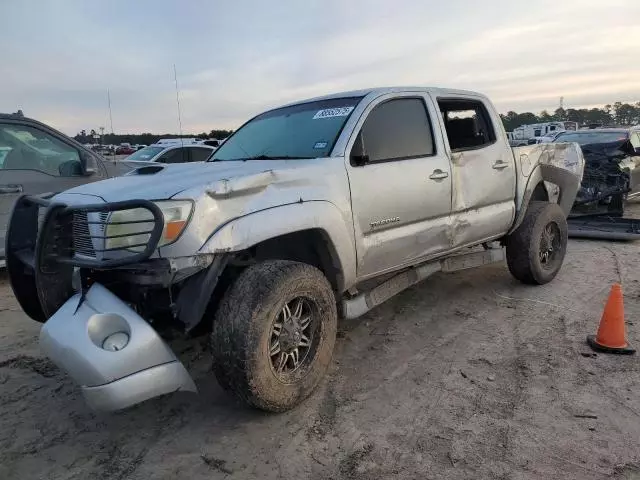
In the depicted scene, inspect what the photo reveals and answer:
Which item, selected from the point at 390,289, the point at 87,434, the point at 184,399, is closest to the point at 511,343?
the point at 390,289

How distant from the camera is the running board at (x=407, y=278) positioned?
3928 millimetres

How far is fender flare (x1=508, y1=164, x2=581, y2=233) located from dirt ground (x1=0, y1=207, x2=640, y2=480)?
1204 millimetres

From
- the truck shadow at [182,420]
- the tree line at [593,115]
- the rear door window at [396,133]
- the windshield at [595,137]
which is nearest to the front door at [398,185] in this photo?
the rear door window at [396,133]

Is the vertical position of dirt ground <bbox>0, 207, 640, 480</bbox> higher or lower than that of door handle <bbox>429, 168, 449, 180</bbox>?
lower

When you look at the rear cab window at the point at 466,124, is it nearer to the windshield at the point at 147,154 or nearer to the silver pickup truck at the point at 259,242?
the silver pickup truck at the point at 259,242

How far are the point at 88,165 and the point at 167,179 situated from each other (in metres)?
3.66

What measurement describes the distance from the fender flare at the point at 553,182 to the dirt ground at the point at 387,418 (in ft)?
3.95

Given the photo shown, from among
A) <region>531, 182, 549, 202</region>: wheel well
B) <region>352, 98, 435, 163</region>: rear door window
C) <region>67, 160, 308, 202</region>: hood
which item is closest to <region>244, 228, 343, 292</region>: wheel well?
<region>67, 160, 308, 202</region>: hood

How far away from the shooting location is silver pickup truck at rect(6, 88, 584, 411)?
287cm

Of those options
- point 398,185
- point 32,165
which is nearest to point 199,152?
point 32,165

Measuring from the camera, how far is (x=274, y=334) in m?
3.21

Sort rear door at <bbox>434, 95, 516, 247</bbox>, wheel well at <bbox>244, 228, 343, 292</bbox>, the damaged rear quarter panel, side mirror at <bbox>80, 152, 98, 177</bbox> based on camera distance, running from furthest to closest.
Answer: side mirror at <bbox>80, 152, 98, 177</bbox>, the damaged rear quarter panel, rear door at <bbox>434, 95, 516, 247</bbox>, wheel well at <bbox>244, 228, 343, 292</bbox>

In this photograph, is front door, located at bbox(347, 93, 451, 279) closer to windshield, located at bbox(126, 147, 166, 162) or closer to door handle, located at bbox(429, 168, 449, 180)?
door handle, located at bbox(429, 168, 449, 180)

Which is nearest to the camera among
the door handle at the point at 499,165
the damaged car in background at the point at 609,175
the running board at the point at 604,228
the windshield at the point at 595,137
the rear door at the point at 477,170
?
the rear door at the point at 477,170
